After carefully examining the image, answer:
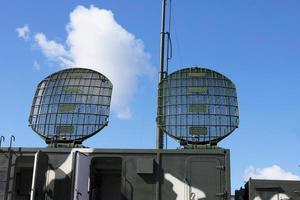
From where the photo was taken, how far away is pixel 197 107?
11.8 metres

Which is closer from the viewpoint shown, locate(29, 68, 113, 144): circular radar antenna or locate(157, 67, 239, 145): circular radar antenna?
locate(157, 67, 239, 145): circular radar antenna

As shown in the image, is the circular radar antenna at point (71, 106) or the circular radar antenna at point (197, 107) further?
the circular radar antenna at point (71, 106)

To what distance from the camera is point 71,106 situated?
40.1ft

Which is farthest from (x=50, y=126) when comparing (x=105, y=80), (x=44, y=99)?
(x=105, y=80)

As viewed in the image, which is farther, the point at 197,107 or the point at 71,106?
the point at 71,106

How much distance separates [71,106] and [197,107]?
8.84ft

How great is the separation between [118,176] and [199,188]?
1.93m

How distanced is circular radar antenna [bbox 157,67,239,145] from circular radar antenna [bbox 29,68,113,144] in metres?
1.31

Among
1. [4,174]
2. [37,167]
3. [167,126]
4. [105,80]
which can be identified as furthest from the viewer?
[105,80]

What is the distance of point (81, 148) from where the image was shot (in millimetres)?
11320

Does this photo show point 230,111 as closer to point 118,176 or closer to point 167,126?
point 167,126

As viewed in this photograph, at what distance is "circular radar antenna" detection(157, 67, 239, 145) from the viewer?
1167cm

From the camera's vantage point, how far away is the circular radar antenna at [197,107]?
11672 millimetres

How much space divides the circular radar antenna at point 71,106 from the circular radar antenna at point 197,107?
131 cm
